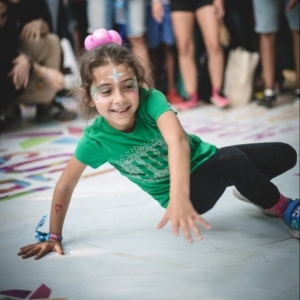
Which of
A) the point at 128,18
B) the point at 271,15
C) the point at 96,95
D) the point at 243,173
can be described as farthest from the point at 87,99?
the point at 271,15

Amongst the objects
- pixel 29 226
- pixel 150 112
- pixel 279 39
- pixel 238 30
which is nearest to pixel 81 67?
pixel 150 112

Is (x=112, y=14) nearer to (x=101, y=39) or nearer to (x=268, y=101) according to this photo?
(x=268, y=101)

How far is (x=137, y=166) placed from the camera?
0.96 metres

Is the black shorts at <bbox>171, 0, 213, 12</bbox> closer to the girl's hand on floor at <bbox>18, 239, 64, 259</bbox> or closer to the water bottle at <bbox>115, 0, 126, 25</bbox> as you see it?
the water bottle at <bbox>115, 0, 126, 25</bbox>

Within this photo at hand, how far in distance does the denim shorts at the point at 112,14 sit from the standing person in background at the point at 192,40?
14 centimetres

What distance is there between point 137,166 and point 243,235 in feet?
→ 0.74

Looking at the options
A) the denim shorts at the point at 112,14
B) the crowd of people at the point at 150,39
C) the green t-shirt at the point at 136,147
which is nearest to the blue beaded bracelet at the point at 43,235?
the green t-shirt at the point at 136,147

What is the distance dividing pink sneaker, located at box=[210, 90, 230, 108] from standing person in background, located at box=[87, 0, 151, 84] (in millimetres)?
344

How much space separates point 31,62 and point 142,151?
1156 millimetres

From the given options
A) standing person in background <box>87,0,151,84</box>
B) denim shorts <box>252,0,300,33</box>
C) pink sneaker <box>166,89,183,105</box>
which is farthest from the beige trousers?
denim shorts <box>252,0,300,33</box>

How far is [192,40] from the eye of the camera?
2246 millimetres

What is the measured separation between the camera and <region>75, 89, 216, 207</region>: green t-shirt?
92cm

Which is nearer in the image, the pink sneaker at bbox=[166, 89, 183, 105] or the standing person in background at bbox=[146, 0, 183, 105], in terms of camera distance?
the standing person in background at bbox=[146, 0, 183, 105]

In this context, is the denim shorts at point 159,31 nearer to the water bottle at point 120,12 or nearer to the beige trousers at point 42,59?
the water bottle at point 120,12
